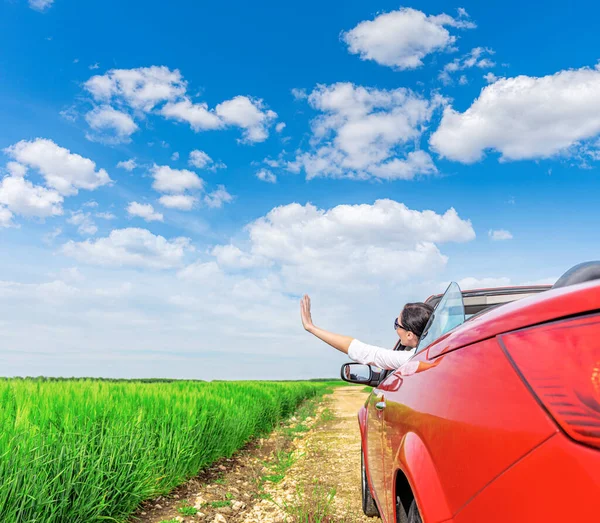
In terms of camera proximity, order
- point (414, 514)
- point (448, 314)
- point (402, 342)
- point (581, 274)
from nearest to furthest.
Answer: point (581, 274) → point (414, 514) → point (448, 314) → point (402, 342)

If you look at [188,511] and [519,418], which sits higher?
[519,418]

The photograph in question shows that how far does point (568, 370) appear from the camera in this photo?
1.04m

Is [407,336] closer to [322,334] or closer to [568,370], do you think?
[322,334]

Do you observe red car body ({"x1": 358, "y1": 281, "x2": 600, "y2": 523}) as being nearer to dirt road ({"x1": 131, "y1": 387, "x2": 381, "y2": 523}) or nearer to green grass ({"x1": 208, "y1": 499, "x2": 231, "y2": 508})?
dirt road ({"x1": 131, "y1": 387, "x2": 381, "y2": 523})

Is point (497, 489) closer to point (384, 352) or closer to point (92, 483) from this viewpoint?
point (384, 352)

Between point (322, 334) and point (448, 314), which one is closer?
point (448, 314)

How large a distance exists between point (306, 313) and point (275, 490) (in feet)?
7.14

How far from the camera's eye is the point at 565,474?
3.19 feet

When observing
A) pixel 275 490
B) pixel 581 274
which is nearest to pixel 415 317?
pixel 581 274

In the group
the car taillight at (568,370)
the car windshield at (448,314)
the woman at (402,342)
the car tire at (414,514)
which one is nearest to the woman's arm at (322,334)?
the woman at (402,342)

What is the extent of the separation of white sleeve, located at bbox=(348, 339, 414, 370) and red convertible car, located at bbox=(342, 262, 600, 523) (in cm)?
221

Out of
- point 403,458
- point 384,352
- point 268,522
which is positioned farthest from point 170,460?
point 403,458

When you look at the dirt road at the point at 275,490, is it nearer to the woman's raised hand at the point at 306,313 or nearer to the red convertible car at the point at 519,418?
the woman's raised hand at the point at 306,313

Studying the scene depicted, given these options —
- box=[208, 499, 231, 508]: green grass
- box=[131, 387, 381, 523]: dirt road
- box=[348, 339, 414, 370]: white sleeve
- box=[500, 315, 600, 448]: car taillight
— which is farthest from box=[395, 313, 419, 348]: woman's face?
box=[500, 315, 600, 448]: car taillight
